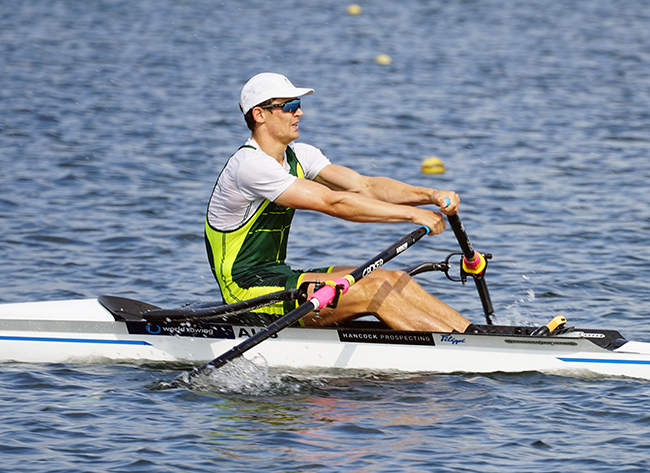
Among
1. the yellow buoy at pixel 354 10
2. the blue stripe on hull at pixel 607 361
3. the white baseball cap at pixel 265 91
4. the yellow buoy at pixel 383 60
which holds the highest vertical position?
the yellow buoy at pixel 354 10

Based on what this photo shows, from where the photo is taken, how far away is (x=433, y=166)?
1368 centimetres

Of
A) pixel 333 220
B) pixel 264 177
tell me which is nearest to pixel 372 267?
pixel 264 177

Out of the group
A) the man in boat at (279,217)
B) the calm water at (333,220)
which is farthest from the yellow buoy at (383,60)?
the man in boat at (279,217)

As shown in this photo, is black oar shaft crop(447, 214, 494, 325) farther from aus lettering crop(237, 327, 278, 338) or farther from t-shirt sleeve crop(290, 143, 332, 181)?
aus lettering crop(237, 327, 278, 338)

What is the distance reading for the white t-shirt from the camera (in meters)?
6.38

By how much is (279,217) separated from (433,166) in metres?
7.25

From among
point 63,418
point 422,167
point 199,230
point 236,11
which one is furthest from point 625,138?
point 236,11

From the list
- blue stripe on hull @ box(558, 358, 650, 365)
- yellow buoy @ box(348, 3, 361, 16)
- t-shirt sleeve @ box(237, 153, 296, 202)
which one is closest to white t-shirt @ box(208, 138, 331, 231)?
t-shirt sleeve @ box(237, 153, 296, 202)

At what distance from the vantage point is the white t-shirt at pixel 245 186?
20.9ft

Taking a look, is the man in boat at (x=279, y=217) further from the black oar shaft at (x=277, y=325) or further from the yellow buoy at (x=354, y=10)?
the yellow buoy at (x=354, y=10)

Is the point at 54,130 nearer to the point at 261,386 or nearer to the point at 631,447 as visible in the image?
the point at 261,386

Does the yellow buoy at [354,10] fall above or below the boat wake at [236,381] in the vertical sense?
above

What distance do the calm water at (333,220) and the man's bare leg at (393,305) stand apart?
38 centimetres

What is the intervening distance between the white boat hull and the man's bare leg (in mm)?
97
